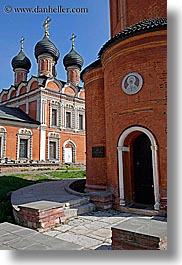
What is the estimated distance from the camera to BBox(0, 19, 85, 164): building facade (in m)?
19.5

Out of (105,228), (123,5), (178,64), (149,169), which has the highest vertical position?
(123,5)

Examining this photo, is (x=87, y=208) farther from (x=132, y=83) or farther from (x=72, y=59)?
(x=72, y=59)

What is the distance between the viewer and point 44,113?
21141mm

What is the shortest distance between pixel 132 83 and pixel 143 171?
2.11 meters

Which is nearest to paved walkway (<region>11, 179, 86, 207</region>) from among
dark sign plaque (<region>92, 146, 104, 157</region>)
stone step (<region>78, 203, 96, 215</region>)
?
stone step (<region>78, 203, 96, 215</region>)

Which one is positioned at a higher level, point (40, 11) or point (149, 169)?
point (40, 11)

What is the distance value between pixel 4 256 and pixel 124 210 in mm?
3229

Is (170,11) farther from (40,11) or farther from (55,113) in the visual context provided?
(55,113)

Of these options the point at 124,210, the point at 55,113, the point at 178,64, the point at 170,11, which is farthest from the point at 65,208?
the point at 55,113

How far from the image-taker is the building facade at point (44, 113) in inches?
767

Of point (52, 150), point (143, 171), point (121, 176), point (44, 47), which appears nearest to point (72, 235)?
point (121, 176)

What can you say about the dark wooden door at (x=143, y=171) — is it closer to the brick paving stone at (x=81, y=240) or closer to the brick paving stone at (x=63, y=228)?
the brick paving stone at (x=63, y=228)

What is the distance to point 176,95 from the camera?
11.4 feet

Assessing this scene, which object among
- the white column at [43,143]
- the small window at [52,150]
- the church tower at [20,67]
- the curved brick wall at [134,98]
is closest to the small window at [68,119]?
the small window at [52,150]
